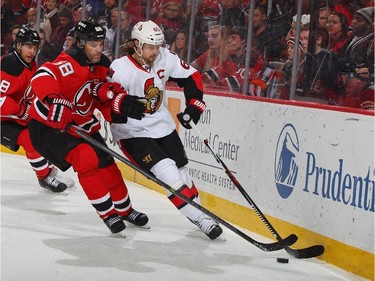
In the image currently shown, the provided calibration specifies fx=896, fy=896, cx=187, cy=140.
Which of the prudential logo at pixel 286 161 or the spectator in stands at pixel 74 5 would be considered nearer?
the prudential logo at pixel 286 161

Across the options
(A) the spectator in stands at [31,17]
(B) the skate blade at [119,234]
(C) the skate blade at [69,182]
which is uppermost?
(A) the spectator in stands at [31,17]

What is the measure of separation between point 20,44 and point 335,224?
269cm

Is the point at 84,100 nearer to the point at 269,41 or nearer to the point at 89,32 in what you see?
the point at 89,32

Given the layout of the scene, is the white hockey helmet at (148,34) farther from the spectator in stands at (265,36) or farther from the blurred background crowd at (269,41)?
the spectator in stands at (265,36)

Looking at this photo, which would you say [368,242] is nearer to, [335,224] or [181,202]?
[335,224]

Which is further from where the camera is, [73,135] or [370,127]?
[73,135]

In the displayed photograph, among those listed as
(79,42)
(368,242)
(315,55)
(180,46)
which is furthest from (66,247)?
(180,46)

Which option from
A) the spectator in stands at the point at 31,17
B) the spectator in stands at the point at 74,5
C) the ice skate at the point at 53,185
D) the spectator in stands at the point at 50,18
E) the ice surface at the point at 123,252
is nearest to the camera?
the ice surface at the point at 123,252

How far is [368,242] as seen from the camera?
378 cm

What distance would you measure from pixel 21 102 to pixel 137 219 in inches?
60.0

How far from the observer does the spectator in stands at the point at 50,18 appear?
324 inches

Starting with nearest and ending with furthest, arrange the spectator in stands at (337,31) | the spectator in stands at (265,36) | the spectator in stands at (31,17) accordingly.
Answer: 1. the spectator in stands at (337,31)
2. the spectator in stands at (265,36)
3. the spectator in stands at (31,17)

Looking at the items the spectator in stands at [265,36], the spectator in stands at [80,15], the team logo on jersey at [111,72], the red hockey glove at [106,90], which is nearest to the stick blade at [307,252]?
the red hockey glove at [106,90]

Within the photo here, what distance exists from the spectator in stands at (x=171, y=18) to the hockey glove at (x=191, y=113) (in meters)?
2.24
